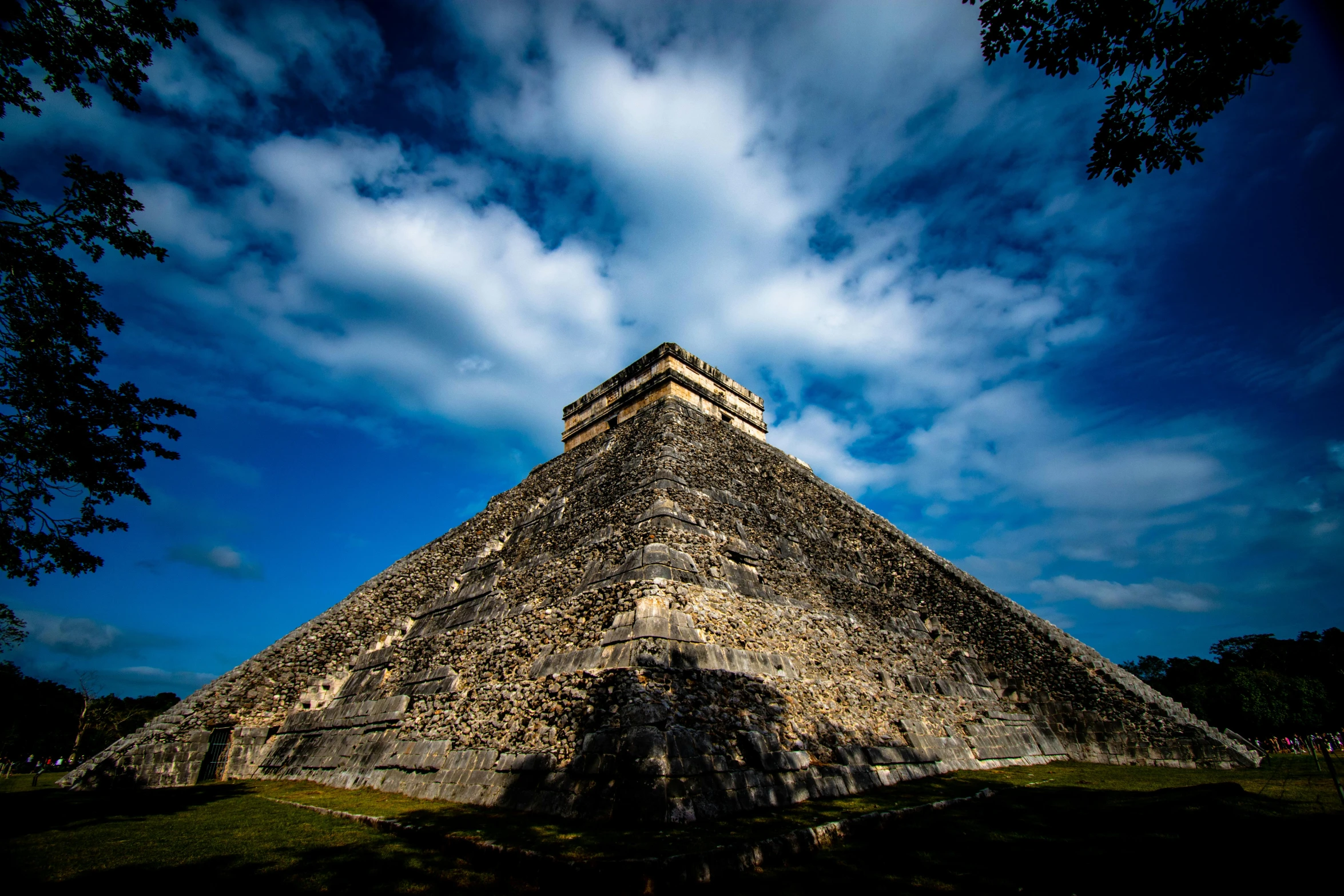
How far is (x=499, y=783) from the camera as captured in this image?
22.9ft

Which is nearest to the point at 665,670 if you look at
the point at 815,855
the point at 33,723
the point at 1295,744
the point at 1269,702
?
the point at 815,855

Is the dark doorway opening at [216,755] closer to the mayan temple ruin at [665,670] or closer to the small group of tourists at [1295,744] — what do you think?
the mayan temple ruin at [665,670]

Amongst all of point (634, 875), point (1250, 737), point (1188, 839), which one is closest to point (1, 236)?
point (634, 875)

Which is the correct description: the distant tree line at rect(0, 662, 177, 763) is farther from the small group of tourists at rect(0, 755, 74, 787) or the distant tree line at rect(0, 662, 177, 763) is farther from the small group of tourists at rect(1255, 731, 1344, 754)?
the small group of tourists at rect(1255, 731, 1344, 754)

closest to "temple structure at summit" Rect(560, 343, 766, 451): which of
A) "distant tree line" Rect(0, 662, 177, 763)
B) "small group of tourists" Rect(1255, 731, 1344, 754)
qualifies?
"small group of tourists" Rect(1255, 731, 1344, 754)

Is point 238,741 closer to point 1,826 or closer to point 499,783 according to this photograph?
point 1,826

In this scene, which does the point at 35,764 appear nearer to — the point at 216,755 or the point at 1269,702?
the point at 216,755

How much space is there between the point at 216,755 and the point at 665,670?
11294 mm

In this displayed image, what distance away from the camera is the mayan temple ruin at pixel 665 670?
6922mm

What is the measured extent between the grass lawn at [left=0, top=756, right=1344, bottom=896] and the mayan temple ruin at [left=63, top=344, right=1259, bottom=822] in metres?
0.72

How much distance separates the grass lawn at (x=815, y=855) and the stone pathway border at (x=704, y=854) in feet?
0.30

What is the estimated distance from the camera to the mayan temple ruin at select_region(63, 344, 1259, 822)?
6922 millimetres

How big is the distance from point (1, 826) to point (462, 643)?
19.4ft

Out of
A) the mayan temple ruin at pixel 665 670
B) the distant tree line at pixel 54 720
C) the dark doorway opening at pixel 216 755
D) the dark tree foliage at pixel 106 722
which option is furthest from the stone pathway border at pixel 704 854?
the distant tree line at pixel 54 720
